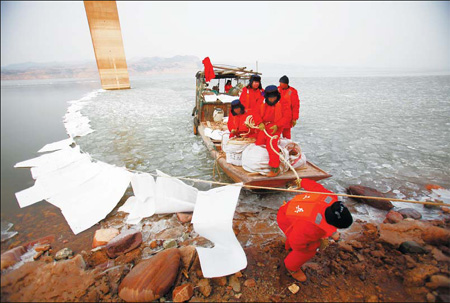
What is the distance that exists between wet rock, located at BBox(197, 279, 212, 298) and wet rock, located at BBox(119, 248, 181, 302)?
0.30 m

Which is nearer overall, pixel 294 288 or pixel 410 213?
pixel 294 288

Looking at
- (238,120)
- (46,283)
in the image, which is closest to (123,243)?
(46,283)

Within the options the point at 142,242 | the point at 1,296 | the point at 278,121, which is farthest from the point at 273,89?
the point at 1,296

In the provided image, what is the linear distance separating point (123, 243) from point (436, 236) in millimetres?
4186

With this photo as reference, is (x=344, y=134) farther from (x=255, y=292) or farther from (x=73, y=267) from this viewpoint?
(x=73, y=267)

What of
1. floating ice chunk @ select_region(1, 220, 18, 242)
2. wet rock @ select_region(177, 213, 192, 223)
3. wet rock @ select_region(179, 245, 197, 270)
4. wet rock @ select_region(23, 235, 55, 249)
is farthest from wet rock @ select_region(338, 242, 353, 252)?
floating ice chunk @ select_region(1, 220, 18, 242)

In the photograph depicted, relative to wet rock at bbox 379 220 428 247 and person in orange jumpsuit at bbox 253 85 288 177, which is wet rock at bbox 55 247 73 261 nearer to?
person in orange jumpsuit at bbox 253 85 288 177

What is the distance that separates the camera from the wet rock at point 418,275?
7.13ft

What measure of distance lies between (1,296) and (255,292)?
2301 millimetres

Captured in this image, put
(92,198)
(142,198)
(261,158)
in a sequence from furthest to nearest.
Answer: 1. (92,198)
2. (142,198)
3. (261,158)

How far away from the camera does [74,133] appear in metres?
8.30

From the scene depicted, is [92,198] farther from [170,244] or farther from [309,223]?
[309,223]

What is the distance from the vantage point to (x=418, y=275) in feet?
7.23

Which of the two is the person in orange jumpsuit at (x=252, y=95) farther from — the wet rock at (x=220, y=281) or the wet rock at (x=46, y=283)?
the wet rock at (x=46, y=283)
